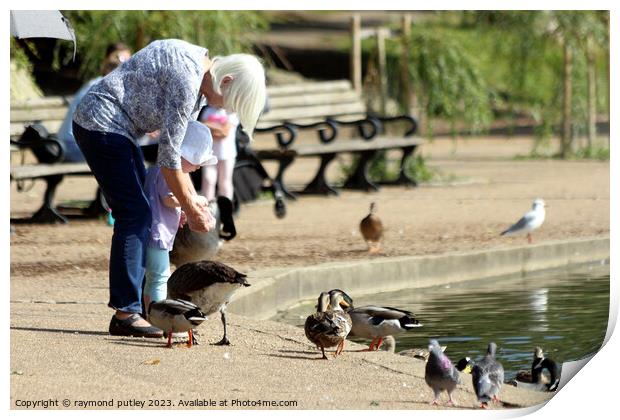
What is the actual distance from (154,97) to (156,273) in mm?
967

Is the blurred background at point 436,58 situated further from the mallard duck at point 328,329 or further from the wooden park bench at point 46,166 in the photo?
the mallard duck at point 328,329

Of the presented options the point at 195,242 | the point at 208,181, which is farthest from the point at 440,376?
the point at 208,181

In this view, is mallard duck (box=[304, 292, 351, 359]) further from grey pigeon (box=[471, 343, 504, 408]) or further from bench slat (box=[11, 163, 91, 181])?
bench slat (box=[11, 163, 91, 181])

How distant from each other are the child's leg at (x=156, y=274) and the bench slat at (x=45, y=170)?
16.7ft

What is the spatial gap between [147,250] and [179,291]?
0.28 metres

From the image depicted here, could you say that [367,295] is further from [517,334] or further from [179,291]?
[179,291]

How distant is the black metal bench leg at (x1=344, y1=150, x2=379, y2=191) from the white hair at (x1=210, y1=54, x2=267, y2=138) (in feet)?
29.3

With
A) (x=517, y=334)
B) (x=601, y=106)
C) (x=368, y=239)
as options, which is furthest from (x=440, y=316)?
(x=601, y=106)

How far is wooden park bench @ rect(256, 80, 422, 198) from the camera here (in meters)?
15.1

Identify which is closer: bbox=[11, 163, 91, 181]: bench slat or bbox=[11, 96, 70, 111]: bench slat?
bbox=[11, 163, 91, 181]: bench slat

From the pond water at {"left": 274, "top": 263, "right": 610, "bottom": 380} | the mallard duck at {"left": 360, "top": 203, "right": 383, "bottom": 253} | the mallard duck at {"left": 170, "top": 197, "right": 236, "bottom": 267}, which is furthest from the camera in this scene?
the mallard duck at {"left": 360, "top": 203, "right": 383, "bottom": 253}

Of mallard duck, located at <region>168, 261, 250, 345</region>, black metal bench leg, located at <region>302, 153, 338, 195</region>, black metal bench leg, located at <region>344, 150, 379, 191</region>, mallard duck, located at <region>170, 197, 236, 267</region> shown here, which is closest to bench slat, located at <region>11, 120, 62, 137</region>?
black metal bench leg, located at <region>302, 153, 338, 195</region>

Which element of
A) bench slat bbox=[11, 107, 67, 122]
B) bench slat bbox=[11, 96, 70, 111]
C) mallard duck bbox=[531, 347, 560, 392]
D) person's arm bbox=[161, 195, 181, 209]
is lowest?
mallard duck bbox=[531, 347, 560, 392]
